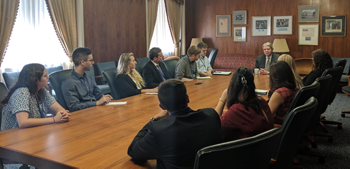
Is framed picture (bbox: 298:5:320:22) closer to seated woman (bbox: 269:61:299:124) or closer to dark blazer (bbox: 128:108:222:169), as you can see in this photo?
seated woman (bbox: 269:61:299:124)

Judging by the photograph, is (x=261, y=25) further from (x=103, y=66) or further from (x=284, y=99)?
(x=284, y=99)

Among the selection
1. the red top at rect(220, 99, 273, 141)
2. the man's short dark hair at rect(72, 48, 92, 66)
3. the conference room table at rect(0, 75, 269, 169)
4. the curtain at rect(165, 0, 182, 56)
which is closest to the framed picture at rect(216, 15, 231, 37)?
the curtain at rect(165, 0, 182, 56)

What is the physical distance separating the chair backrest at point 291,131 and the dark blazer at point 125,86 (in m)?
2.37

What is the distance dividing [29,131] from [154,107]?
44.0 inches

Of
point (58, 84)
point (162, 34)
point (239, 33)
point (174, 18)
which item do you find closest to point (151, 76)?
point (58, 84)

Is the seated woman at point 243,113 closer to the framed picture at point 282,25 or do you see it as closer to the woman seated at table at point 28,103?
the woman seated at table at point 28,103

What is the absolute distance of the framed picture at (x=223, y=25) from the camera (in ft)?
30.5

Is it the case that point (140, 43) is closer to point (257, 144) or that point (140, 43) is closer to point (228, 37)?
point (228, 37)

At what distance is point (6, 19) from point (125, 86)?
8.19 ft

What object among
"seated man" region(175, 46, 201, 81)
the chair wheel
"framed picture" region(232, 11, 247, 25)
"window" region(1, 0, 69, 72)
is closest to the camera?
the chair wheel

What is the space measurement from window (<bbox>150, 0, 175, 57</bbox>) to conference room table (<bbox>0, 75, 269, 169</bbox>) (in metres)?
5.65

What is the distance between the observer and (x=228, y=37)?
30.8 ft

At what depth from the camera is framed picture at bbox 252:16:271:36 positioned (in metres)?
8.79

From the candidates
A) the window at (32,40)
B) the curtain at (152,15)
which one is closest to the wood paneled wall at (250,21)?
the curtain at (152,15)
